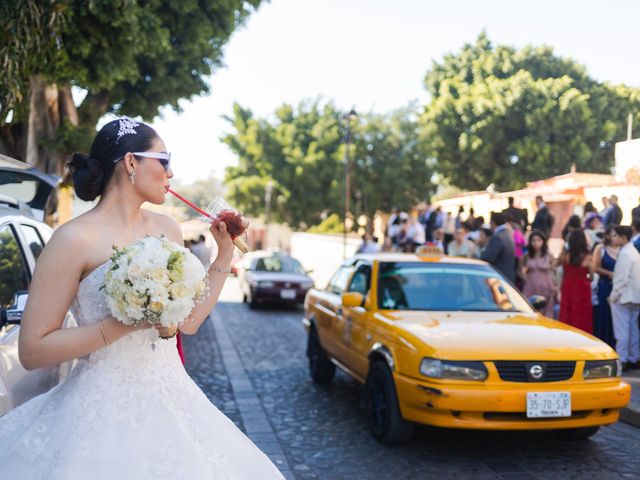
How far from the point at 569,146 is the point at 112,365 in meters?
37.5

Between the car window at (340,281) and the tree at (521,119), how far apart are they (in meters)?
30.7

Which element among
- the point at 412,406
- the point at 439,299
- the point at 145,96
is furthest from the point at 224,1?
the point at 412,406

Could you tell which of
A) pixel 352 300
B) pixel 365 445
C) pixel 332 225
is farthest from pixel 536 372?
pixel 332 225

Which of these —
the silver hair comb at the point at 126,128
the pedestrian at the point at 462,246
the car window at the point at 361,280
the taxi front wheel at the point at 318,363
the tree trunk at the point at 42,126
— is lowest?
the taxi front wheel at the point at 318,363

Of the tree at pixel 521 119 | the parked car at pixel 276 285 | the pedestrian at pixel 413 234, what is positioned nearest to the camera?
the pedestrian at pixel 413 234

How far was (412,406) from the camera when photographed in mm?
5363

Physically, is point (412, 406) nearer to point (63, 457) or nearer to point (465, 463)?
point (465, 463)

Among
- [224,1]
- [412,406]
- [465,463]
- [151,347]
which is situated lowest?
[465,463]

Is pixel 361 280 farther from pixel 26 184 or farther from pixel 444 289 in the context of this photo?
pixel 26 184

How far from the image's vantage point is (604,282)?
31.0 ft

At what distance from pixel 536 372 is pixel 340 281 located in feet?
10.6

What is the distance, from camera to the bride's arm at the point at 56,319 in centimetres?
208

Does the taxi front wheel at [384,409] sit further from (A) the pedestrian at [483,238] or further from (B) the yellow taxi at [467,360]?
(A) the pedestrian at [483,238]

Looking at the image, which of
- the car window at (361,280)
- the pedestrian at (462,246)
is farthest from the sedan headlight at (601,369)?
the pedestrian at (462,246)
